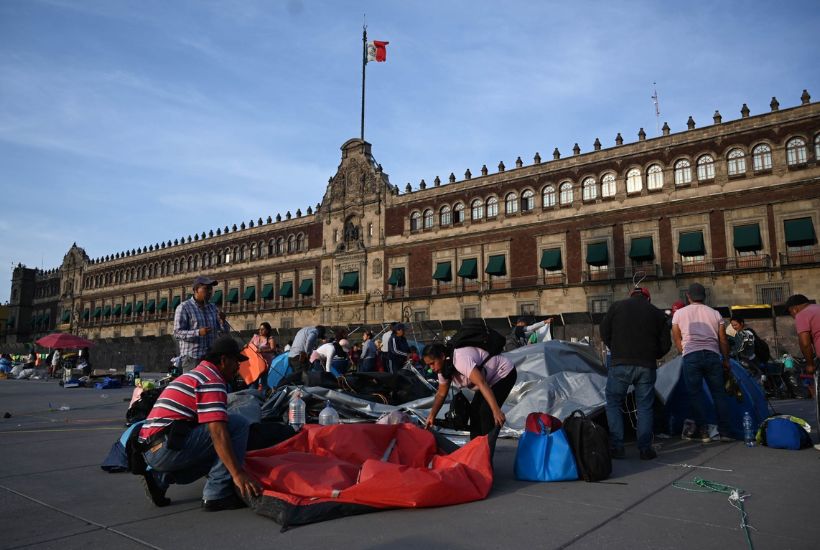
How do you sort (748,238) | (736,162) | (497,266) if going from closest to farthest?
(748,238)
(736,162)
(497,266)

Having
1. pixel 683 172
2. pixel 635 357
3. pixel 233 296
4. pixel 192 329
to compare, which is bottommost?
pixel 635 357

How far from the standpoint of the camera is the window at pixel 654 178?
28312 mm

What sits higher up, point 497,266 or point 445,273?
point 497,266

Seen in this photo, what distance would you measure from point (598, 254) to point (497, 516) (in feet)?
89.3

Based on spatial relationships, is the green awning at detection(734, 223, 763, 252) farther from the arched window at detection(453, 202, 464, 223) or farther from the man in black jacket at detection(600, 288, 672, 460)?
the man in black jacket at detection(600, 288, 672, 460)

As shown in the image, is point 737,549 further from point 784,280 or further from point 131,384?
point 784,280

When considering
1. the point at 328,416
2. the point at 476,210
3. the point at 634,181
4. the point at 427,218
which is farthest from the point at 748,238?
the point at 328,416

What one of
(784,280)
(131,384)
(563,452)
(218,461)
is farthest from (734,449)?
(784,280)

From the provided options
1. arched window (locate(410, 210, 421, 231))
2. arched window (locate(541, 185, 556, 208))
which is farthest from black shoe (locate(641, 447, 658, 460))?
arched window (locate(410, 210, 421, 231))

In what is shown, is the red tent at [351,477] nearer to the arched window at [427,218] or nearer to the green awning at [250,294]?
the arched window at [427,218]

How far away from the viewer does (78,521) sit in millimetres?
3371

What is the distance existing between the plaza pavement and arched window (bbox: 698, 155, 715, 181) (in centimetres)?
2518

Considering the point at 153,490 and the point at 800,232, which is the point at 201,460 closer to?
the point at 153,490

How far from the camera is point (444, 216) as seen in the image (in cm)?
3562
